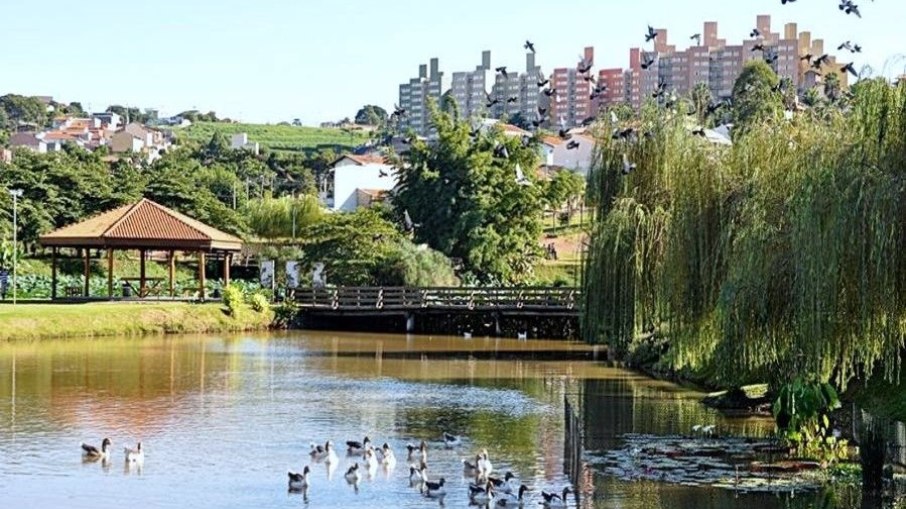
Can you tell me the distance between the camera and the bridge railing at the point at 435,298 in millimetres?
61344

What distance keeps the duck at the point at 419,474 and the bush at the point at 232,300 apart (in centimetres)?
3888

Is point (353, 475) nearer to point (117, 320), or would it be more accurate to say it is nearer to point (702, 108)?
point (702, 108)

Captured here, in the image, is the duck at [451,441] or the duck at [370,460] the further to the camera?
the duck at [451,441]

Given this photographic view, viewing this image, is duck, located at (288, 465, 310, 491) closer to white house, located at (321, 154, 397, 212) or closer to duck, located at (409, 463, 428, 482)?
duck, located at (409, 463, 428, 482)

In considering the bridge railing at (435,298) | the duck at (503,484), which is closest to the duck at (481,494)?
the duck at (503,484)

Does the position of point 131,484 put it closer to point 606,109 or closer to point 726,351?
point 726,351

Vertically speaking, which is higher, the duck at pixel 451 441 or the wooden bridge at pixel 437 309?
the wooden bridge at pixel 437 309

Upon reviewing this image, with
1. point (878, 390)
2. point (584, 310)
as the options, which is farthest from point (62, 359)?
point (878, 390)

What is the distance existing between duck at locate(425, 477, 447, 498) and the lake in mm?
224

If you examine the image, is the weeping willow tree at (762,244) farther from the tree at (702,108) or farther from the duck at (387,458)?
the duck at (387,458)

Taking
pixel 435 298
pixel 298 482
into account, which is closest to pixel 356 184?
pixel 435 298

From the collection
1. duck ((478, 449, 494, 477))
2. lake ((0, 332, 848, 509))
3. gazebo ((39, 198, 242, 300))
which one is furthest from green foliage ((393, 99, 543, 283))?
duck ((478, 449, 494, 477))

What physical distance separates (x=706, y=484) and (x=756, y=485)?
29.3 inches

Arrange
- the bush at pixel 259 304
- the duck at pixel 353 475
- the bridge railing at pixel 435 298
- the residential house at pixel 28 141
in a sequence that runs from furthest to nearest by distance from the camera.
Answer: the residential house at pixel 28 141, the bush at pixel 259 304, the bridge railing at pixel 435 298, the duck at pixel 353 475
